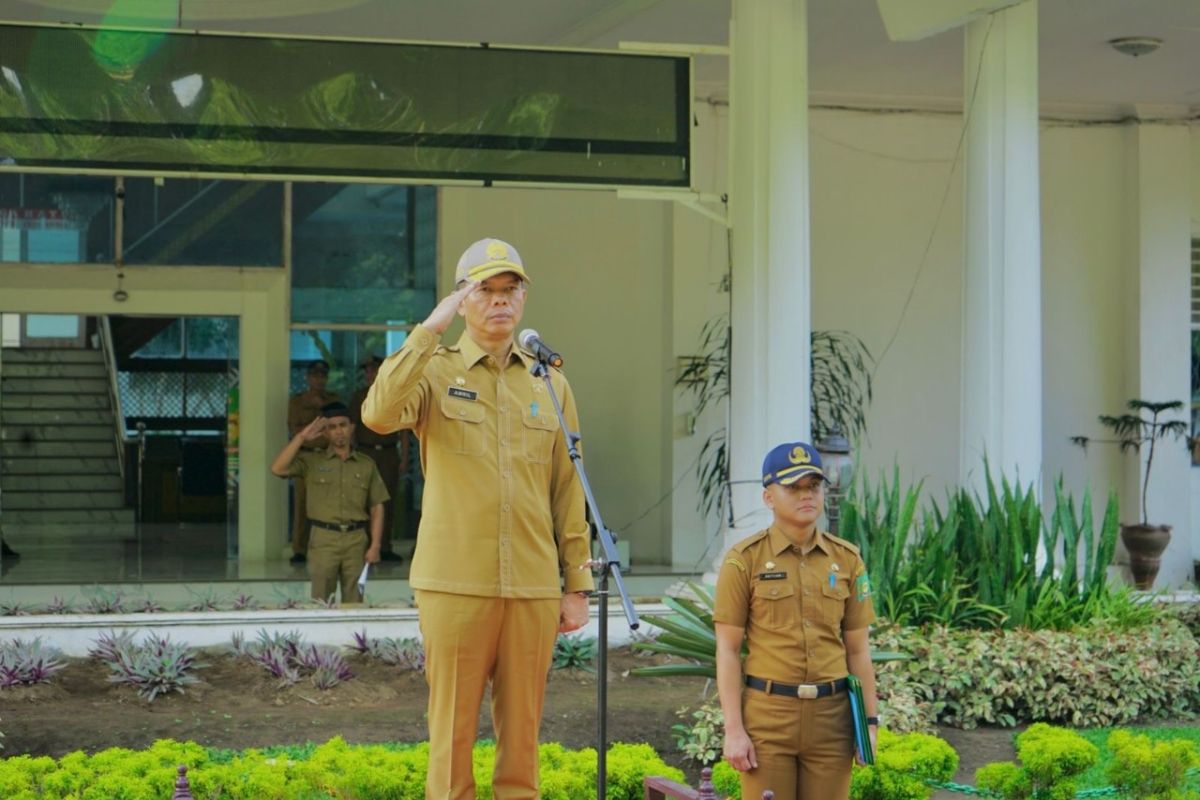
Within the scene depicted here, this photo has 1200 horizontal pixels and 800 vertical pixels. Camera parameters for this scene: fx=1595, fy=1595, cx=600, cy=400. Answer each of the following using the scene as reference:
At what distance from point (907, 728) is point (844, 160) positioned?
7.67 metres

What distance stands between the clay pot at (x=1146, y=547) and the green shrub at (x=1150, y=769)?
314 inches

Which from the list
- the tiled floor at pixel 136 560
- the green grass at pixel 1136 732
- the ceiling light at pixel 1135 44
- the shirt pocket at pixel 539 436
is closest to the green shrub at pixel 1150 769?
the green grass at pixel 1136 732

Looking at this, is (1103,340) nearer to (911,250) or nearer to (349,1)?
(911,250)

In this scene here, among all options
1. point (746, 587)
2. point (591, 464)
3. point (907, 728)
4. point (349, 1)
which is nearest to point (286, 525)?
point (591, 464)

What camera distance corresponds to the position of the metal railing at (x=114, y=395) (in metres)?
18.1

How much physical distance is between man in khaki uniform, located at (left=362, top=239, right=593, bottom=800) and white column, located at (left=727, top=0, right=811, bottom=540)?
4835mm

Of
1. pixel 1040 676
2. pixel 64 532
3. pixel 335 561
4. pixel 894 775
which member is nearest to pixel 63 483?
pixel 64 532

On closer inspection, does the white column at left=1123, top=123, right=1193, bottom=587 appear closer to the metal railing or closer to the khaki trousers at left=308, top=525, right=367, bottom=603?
the khaki trousers at left=308, top=525, right=367, bottom=603

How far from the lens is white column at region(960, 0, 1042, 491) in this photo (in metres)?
9.25

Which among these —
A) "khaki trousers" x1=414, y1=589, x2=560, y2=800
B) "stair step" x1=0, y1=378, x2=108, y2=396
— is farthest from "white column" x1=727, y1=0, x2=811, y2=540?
"stair step" x1=0, y1=378, x2=108, y2=396

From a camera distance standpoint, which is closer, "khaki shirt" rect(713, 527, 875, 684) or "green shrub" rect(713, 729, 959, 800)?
"khaki shirt" rect(713, 527, 875, 684)

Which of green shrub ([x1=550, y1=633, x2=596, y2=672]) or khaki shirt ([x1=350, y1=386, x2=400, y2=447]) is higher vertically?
khaki shirt ([x1=350, y1=386, x2=400, y2=447])

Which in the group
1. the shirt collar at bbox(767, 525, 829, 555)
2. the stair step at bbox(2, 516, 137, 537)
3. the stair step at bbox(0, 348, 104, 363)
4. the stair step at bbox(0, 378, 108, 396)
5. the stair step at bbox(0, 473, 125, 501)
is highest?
the stair step at bbox(0, 348, 104, 363)

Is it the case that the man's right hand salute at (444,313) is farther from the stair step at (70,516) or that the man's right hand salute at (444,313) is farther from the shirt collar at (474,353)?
the stair step at (70,516)
